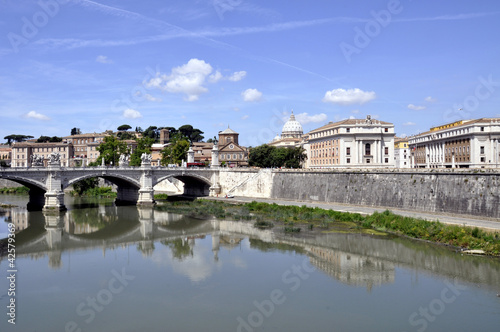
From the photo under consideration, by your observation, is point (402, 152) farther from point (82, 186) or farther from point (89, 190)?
point (82, 186)

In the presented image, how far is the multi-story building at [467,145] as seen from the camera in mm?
53750

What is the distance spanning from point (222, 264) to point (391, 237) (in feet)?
39.0

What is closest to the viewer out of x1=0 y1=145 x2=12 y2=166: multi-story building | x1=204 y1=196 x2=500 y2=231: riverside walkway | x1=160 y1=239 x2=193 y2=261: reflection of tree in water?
x1=160 y1=239 x2=193 y2=261: reflection of tree in water

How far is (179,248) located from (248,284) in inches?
382

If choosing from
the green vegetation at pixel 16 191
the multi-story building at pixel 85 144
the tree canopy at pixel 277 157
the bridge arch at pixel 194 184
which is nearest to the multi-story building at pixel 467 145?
the tree canopy at pixel 277 157

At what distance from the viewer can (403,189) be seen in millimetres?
38219

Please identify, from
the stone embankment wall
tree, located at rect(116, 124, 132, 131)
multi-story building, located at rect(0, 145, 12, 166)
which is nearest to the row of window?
the stone embankment wall

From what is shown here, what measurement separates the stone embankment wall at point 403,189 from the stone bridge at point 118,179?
1109cm

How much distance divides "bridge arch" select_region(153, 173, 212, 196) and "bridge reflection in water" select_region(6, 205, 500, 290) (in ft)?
42.4

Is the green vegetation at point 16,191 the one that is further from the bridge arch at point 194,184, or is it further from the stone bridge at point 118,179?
the bridge arch at point 194,184

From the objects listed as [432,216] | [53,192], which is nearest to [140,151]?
[53,192]

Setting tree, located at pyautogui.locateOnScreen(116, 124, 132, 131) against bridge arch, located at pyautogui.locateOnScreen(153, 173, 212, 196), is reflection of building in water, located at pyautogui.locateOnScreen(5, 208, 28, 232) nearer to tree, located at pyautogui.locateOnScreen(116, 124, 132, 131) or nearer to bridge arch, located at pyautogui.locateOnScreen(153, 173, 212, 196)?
bridge arch, located at pyautogui.locateOnScreen(153, 173, 212, 196)

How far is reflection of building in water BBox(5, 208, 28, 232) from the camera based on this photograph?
3723 centimetres

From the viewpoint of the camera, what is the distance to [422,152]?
241ft
